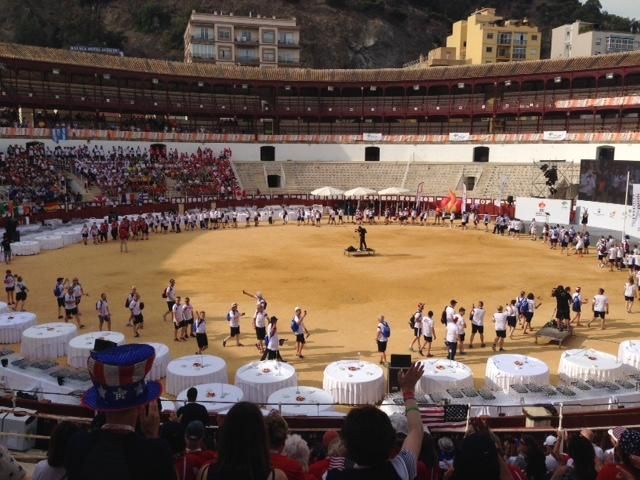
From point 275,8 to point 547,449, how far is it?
106950 millimetres

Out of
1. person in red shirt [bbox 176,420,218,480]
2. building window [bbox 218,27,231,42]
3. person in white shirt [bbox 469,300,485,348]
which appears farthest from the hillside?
person in red shirt [bbox 176,420,218,480]

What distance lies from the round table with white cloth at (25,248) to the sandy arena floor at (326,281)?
669 mm

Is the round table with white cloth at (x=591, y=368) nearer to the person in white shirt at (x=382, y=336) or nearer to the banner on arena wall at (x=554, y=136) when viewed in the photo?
the person in white shirt at (x=382, y=336)

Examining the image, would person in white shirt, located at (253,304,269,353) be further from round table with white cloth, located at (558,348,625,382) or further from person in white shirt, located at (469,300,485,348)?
round table with white cloth, located at (558,348,625,382)

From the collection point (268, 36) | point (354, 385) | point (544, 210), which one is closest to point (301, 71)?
point (268, 36)

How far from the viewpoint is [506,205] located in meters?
46.4

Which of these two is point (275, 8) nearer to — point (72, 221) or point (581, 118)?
point (581, 118)

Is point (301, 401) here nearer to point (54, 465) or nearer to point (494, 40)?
point (54, 465)

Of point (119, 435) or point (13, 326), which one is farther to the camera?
point (13, 326)

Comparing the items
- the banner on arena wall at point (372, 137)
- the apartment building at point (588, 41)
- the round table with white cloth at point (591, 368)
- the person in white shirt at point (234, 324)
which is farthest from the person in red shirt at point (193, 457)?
the apartment building at point (588, 41)

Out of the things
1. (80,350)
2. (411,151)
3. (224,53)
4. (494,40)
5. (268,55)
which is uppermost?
(494,40)

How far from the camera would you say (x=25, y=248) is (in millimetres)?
31234

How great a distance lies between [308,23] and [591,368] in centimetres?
9821

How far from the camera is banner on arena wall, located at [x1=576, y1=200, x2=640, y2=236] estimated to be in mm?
36875
